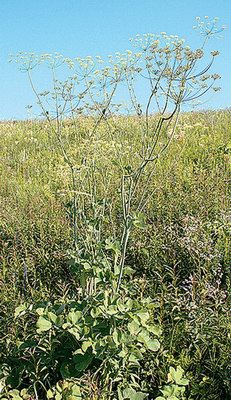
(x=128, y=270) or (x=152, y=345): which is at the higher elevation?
(x=128, y=270)

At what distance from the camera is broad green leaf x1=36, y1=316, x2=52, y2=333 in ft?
8.87

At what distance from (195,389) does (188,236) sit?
147cm

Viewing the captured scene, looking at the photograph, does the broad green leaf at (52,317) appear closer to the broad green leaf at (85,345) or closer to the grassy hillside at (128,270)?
the grassy hillside at (128,270)

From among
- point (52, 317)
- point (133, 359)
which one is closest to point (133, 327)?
point (133, 359)

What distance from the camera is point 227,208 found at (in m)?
4.86

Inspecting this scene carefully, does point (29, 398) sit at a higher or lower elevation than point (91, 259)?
lower

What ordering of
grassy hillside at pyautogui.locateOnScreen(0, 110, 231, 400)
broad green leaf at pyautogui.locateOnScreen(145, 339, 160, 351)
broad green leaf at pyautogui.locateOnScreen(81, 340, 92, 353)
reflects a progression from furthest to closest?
grassy hillside at pyautogui.locateOnScreen(0, 110, 231, 400)
broad green leaf at pyautogui.locateOnScreen(145, 339, 160, 351)
broad green leaf at pyautogui.locateOnScreen(81, 340, 92, 353)

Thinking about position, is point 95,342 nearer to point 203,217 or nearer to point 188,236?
point 188,236

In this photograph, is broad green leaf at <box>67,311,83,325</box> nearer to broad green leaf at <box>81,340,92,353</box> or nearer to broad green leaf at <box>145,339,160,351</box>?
broad green leaf at <box>81,340,92,353</box>

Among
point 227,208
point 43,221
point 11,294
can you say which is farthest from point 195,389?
point 43,221

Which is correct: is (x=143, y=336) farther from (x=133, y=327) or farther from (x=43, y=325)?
(x=43, y=325)

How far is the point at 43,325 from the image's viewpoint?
2.73 meters

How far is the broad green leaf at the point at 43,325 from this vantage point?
2.71 m

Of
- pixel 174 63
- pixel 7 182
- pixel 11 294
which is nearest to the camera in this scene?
pixel 174 63
